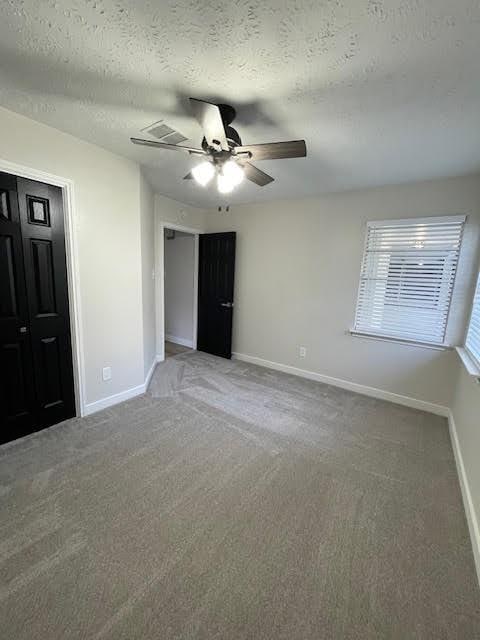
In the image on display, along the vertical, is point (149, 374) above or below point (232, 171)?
below

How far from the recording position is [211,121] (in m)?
1.51

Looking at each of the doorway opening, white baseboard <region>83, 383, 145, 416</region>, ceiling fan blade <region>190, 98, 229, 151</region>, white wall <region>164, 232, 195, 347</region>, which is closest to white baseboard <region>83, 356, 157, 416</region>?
white baseboard <region>83, 383, 145, 416</region>

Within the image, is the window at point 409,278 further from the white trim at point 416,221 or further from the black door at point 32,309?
the black door at point 32,309

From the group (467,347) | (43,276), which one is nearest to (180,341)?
(43,276)

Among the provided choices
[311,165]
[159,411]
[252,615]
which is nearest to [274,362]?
[159,411]

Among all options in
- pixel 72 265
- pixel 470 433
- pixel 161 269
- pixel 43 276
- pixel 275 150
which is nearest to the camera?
pixel 275 150

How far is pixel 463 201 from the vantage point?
8.66 ft

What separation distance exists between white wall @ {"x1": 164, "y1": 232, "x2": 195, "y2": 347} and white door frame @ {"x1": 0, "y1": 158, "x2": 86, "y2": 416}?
249cm

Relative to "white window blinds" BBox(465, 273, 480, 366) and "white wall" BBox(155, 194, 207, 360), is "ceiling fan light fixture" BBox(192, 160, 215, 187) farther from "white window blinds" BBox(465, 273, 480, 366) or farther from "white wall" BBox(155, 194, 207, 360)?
"white window blinds" BBox(465, 273, 480, 366)

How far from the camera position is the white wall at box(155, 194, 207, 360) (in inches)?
150

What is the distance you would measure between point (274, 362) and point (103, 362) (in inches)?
93.8

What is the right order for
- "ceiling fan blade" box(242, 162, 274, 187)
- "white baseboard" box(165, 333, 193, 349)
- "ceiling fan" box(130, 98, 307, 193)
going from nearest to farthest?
"ceiling fan" box(130, 98, 307, 193) < "ceiling fan blade" box(242, 162, 274, 187) < "white baseboard" box(165, 333, 193, 349)

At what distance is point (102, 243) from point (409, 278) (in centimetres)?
324

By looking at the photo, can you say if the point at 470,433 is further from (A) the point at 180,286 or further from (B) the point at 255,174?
(A) the point at 180,286
